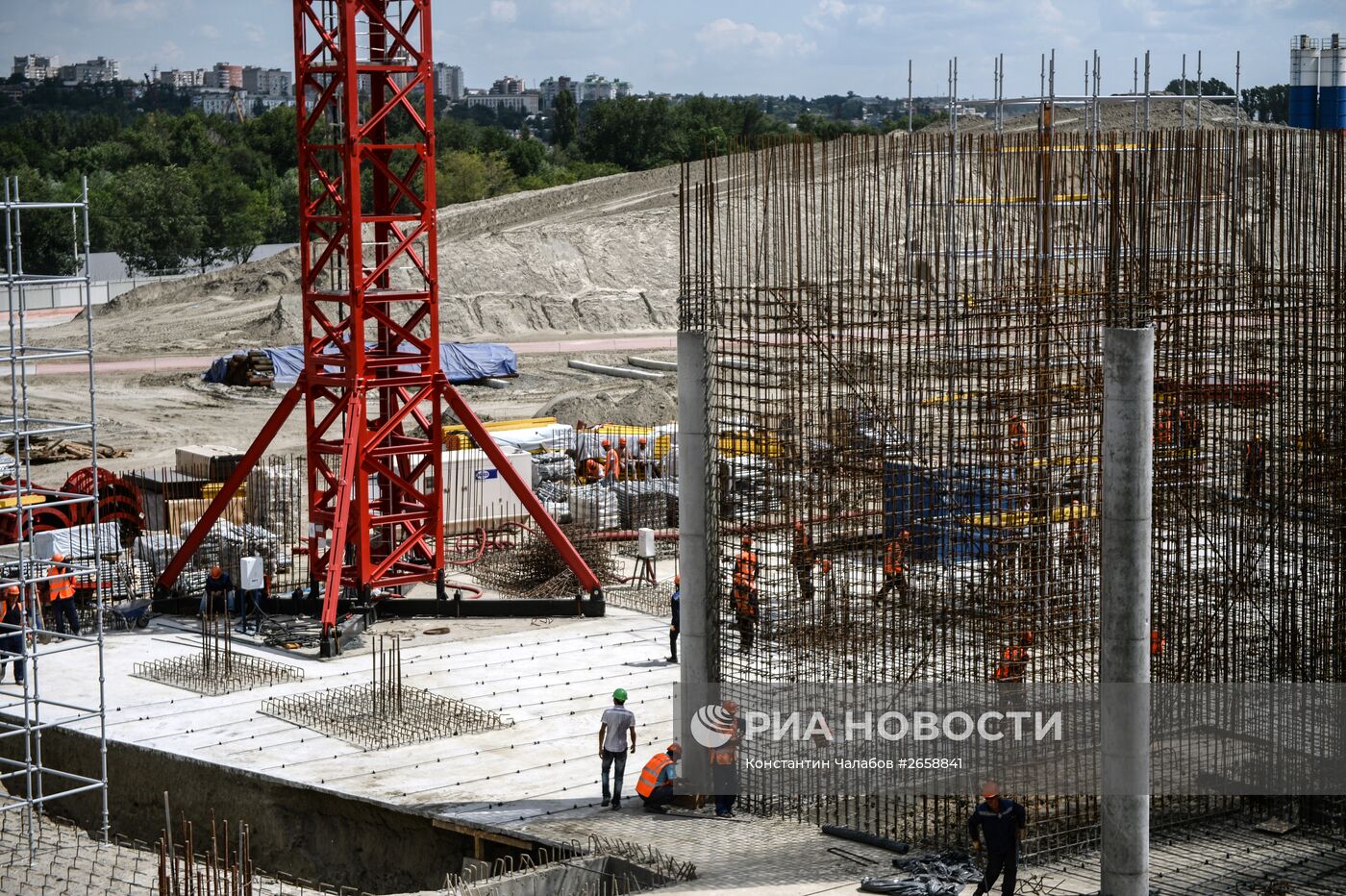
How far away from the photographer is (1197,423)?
61.0ft

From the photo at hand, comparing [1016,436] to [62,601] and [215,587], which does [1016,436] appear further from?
[62,601]

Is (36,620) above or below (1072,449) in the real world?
below

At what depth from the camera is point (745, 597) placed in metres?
20.1

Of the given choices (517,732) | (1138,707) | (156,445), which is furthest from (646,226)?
(1138,707)

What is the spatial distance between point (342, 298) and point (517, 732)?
7.93 meters

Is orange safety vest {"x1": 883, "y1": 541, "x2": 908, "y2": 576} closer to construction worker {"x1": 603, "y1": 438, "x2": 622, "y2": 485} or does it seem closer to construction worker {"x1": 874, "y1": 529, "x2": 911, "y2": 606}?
construction worker {"x1": 874, "y1": 529, "x2": 911, "y2": 606}

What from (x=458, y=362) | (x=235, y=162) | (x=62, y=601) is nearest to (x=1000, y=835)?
(x=62, y=601)

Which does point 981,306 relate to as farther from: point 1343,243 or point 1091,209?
point 1343,243

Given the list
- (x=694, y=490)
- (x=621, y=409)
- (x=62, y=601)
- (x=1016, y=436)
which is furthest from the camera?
(x=621, y=409)

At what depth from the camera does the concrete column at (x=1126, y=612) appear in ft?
47.3

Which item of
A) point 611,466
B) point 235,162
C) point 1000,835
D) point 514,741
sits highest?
point 235,162

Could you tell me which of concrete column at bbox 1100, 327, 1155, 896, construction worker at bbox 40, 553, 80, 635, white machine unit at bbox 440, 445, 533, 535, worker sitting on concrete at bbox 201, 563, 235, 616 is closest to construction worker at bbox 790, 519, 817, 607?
concrete column at bbox 1100, 327, 1155, 896

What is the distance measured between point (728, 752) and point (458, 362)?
35487 millimetres

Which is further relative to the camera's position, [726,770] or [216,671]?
[216,671]
